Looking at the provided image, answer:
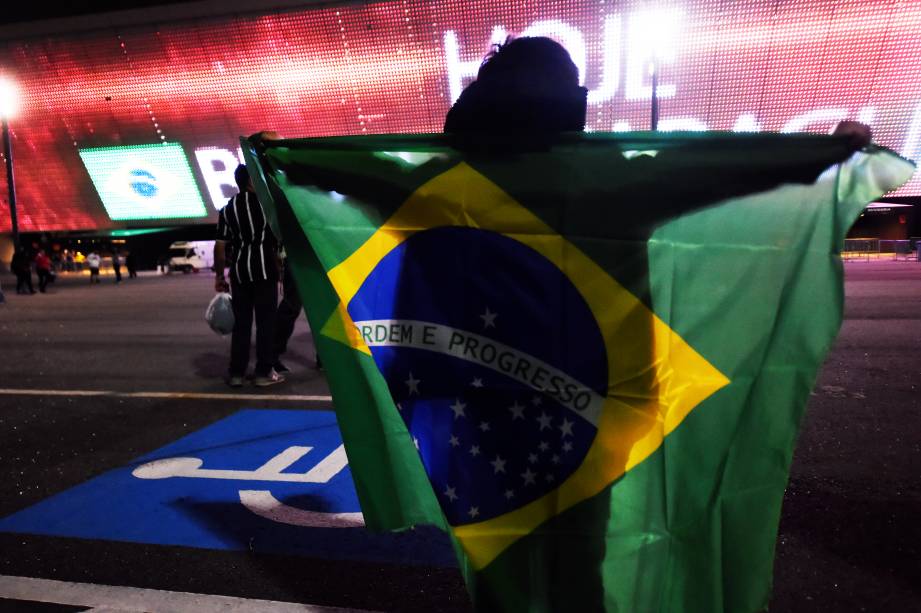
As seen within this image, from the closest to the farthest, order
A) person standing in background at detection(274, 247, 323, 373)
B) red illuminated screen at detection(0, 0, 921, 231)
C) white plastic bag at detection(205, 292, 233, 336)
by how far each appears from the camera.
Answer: white plastic bag at detection(205, 292, 233, 336)
person standing in background at detection(274, 247, 323, 373)
red illuminated screen at detection(0, 0, 921, 231)

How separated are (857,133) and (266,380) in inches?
211

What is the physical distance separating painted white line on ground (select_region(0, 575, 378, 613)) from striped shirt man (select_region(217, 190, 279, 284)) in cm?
336

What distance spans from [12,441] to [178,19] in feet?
97.7

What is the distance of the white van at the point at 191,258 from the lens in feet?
124

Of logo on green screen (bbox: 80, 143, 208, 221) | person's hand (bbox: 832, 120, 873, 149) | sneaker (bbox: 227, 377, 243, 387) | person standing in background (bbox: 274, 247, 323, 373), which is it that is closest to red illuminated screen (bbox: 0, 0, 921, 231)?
logo on green screen (bbox: 80, 143, 208, 221)

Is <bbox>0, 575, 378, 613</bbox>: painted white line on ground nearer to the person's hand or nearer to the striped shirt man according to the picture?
the person's hand

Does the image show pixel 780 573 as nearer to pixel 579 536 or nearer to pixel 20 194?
pixel 579 536

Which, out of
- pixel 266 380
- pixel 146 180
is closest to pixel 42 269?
pixel 146 180

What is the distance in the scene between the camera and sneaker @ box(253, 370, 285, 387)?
19.7ft

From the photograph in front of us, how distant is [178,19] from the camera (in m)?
28.9

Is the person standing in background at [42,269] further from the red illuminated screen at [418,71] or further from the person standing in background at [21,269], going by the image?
the red illuminated screen at [418,71]

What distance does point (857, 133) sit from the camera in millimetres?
1729

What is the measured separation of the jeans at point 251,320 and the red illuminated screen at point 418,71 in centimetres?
2140

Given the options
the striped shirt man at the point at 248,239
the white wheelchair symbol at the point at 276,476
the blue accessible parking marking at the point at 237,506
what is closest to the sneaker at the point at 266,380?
the striped shirt man at the point at 248,239
